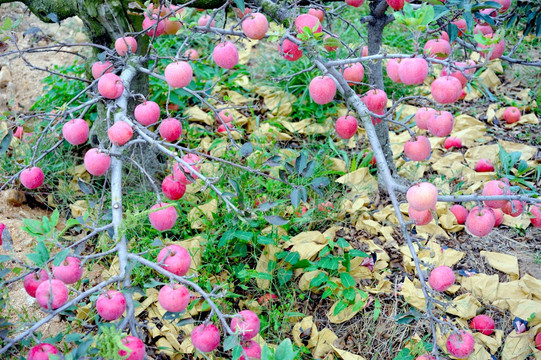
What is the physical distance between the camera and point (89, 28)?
2.33 meters

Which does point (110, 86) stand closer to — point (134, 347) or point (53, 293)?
point (53, 293)

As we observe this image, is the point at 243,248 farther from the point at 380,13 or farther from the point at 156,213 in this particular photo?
the point at 380,13

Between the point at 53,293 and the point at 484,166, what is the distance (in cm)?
238

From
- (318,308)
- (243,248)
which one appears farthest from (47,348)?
(318,308)

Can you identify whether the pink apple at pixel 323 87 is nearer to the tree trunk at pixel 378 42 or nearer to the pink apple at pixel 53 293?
the tree trunk at pixel 378 42

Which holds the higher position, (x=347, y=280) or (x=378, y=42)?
(x=378, y=42)

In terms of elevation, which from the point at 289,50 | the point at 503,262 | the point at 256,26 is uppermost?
the point at 256,26

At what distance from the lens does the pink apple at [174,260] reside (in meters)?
1.37

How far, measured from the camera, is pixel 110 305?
1289 millimetres

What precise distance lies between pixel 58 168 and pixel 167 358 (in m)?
1.37

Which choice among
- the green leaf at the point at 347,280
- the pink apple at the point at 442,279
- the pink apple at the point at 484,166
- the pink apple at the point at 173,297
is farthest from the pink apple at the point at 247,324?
the pink apple at the point at 484,166

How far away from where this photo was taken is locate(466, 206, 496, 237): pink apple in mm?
1516

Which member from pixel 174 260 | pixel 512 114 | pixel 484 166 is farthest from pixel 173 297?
pixel 512 114

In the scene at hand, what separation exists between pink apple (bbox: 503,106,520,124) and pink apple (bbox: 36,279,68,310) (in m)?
2.97
